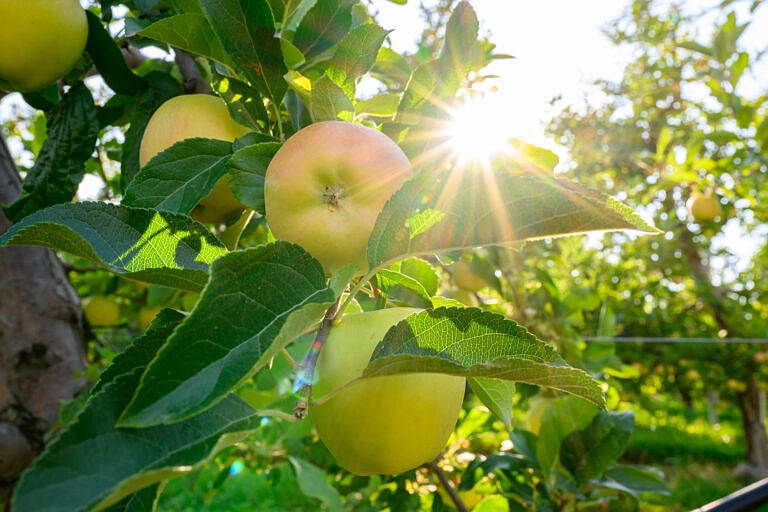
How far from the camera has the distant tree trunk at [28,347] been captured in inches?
52.6

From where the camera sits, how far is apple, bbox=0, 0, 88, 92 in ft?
2.38

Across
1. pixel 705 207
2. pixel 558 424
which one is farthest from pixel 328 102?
pixel 705 207

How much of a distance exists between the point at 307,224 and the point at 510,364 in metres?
0.22

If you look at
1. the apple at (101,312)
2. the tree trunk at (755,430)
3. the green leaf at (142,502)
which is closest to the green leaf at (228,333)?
the green leaf at (142,502)

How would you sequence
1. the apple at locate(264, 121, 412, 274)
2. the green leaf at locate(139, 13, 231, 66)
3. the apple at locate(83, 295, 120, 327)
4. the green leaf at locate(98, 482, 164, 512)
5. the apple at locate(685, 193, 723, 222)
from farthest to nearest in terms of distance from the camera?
the apple at locate(685, 193, 723, 222) < the apple at locate(83, 295, 120, 327) < the green leaf at locate(139, 13, 231, 66) < the apple at locate(264, 121, 412, 274) < the green leaf at locate(98, 482, 164, 512)

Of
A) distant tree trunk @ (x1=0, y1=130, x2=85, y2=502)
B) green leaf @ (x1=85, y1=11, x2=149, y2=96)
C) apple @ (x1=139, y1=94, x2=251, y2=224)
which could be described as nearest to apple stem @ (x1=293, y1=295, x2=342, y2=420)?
apple @ (x1=139, y1=94, x2=251, y2=224)

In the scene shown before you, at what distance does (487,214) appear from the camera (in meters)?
0.47

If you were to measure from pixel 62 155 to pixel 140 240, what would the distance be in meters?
0.46

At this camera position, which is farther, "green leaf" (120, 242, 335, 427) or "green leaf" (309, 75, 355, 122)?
"green leaf" (309, 75, 355, 122)

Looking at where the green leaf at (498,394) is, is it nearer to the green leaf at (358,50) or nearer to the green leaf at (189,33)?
the green leaf at (358,50)

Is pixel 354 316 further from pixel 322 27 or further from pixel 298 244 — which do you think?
pixel 322 27

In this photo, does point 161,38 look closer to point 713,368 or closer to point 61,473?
point 61,473

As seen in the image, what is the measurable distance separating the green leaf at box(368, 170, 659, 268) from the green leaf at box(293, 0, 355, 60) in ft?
0.77

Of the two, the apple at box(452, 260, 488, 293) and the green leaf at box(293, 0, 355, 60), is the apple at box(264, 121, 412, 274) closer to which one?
the green leaf at box(293, 0, 355, 60)
